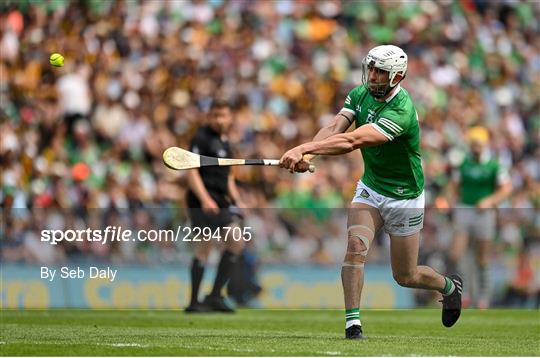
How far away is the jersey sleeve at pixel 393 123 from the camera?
11.0 metres

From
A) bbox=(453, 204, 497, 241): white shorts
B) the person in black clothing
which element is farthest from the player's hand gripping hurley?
bbox=(453, 204, 497, 241): white shorts

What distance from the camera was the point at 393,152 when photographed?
449 inches

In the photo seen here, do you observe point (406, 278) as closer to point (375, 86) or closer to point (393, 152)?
point (393, 152)

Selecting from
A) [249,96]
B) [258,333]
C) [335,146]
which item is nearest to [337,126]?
[335,146]

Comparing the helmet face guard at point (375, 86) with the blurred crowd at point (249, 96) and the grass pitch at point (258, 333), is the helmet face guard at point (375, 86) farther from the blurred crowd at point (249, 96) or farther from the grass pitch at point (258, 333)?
the blurred crowd at point (249, 96)

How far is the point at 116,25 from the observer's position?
77.8 feet

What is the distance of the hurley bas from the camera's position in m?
15.9

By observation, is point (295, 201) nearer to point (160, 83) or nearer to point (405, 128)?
point (160, 83)

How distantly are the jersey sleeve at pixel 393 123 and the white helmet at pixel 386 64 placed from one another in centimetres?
22

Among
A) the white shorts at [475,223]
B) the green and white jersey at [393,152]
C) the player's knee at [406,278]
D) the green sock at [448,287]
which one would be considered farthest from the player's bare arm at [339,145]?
the white shorts at [475,223]

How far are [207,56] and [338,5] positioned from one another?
3920 millimetres

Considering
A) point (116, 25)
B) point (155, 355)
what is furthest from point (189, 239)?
point (116, 25)

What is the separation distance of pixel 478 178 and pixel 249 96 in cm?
605

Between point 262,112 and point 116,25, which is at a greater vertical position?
point 116,25
